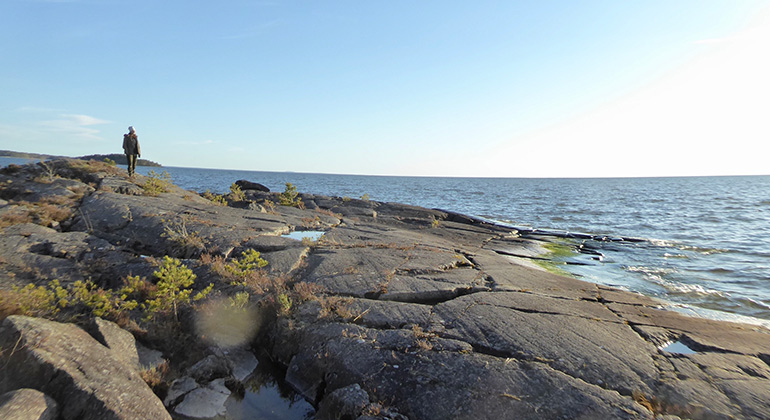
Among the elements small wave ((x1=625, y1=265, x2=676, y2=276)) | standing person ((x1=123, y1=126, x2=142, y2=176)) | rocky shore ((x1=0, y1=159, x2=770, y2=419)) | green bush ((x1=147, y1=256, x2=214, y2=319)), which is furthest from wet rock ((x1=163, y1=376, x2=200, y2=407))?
standing person ((x1=123, y1=126, x2=142, y2=176))

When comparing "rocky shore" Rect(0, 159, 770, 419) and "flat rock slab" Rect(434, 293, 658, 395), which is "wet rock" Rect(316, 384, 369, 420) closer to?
"rocky shore" Rect(0, 159, 770, 419)

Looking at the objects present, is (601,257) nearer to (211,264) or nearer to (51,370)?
(211,264)

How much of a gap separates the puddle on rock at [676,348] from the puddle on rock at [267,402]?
215 inches

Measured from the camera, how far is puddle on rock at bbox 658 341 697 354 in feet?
18.3

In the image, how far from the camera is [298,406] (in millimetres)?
4602

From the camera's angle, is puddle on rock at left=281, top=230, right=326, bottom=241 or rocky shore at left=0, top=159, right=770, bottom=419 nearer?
rocky shore at left=0, top=159, right=770, bottom=419

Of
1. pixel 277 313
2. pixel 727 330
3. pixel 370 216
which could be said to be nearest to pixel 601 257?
pixel 727 330

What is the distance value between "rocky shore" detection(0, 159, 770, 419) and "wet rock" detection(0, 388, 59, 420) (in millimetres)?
15

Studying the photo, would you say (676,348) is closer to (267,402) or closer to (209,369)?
(267,402)

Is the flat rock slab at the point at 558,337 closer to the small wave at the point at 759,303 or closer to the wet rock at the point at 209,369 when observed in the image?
the wet rock at the point at 209,369

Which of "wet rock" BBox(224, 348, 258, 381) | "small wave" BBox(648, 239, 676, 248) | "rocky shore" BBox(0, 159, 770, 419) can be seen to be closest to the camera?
"rocky shore" BBox(0, 159, 770, 419)

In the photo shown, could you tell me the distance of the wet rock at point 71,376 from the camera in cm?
359

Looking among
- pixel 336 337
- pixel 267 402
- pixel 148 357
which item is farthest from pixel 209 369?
pixel 336 337

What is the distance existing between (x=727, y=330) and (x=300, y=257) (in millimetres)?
8858
